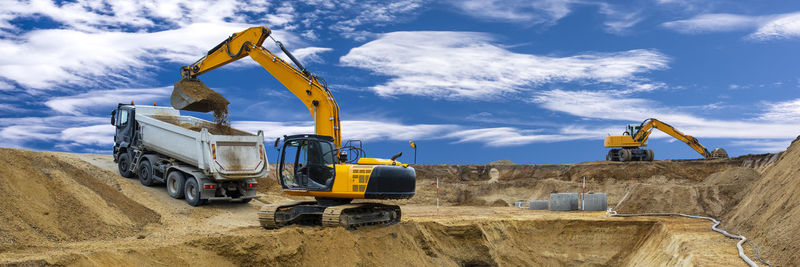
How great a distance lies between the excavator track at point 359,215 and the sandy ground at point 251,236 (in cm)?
27

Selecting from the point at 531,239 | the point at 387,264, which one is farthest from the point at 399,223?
the point at 531,239

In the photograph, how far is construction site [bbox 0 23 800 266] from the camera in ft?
31.9

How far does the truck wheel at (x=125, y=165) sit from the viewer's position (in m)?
18.3

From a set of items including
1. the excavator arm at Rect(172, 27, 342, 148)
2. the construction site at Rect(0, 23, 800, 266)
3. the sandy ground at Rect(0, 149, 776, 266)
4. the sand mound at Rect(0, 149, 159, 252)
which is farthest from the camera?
the excavator arm at Rect(172, 27, 342, 148)

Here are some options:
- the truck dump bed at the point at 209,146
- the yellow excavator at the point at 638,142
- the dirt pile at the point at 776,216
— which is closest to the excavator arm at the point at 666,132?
the yellow excavator at the point at 638,142

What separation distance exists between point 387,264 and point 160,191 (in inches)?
365

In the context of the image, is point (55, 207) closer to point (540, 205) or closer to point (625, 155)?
point (540, 205)

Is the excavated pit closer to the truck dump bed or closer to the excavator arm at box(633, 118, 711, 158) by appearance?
the truck dump bed

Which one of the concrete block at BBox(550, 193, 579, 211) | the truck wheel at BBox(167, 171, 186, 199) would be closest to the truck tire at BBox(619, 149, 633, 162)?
the concrete block at BBox(550, 193, 579, 211)

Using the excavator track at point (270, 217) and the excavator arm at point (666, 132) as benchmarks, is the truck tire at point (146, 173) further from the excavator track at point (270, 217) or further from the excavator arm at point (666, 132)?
the excavator arm at point (666, 132)

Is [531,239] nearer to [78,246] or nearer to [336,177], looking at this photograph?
[336,177]

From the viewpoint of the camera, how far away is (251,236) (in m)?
9.85

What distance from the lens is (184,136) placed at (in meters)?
16.6

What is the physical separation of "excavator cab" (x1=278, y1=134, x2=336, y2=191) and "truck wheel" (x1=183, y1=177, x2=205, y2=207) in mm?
5358
